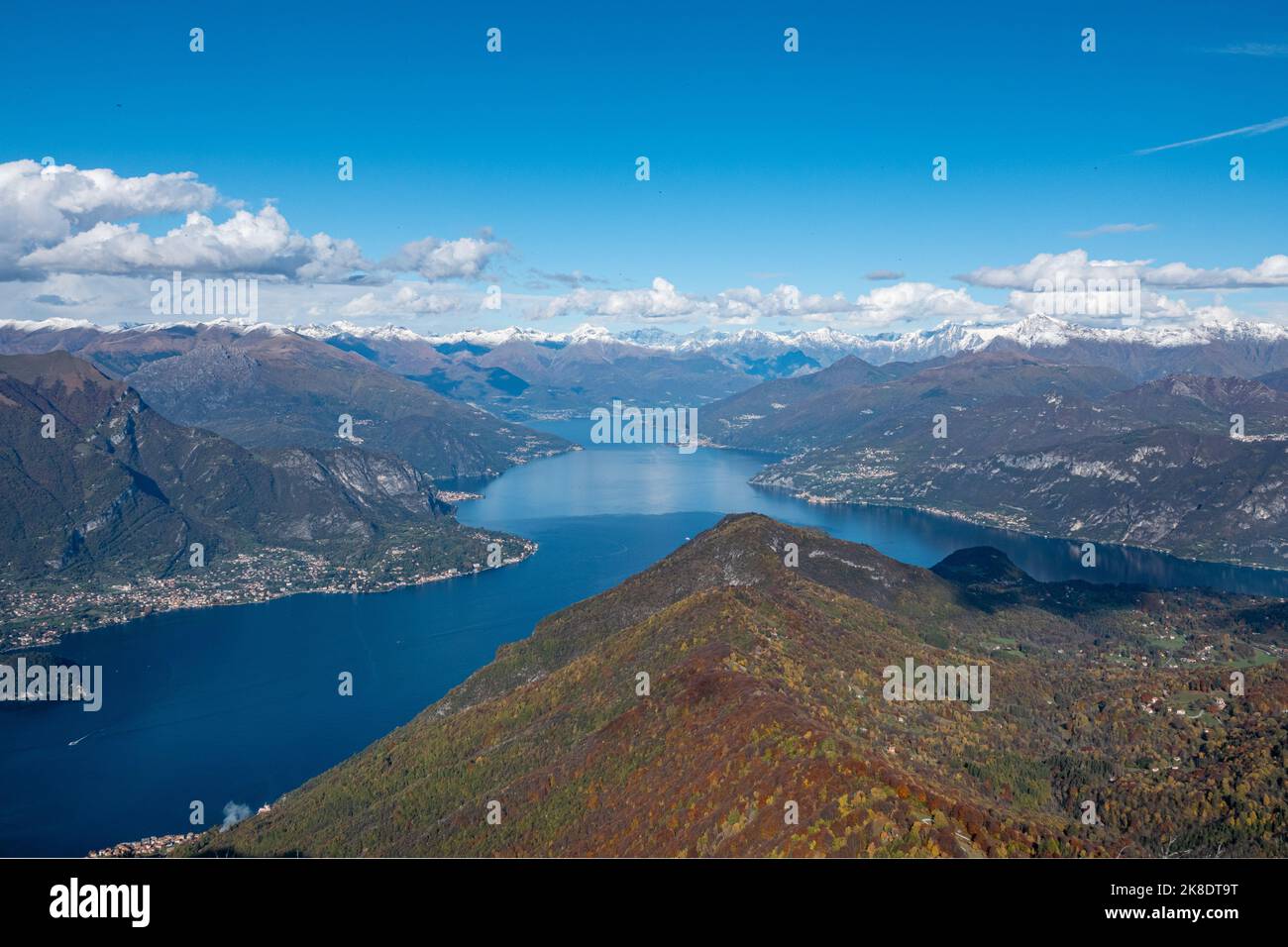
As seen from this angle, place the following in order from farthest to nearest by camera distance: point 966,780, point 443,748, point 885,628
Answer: point 885,628
point 443,748
point 966,780

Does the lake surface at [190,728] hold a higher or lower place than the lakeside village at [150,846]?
lower

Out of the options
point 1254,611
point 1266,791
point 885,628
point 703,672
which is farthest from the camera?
point 1254,611

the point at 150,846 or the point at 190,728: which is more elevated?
the point at 150,846

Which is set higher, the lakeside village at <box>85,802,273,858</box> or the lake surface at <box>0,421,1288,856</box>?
the lakeside village at <box>85,802,273,858</box>

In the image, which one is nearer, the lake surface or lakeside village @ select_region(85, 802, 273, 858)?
lakeside village @ select_region(85, 802, 273, 858)

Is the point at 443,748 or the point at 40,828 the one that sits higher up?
Result: the point at 443,748

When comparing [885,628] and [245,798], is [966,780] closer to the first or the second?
[885,628]

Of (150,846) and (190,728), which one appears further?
(190,728)

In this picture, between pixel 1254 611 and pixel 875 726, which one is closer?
pixel 875 726

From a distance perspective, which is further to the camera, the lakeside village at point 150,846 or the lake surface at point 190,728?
the lake surface at point 190,728
